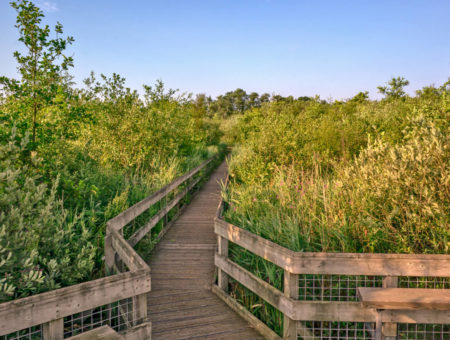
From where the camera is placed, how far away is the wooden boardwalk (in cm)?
357

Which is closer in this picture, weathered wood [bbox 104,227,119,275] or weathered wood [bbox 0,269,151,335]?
weathered wood [bbox 0,269,151,335]

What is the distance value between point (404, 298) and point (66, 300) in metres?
2.80

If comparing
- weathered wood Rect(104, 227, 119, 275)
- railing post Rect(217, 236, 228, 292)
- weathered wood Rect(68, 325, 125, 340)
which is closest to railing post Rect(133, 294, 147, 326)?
weathered wood Rect(68, 325, 125, 340)

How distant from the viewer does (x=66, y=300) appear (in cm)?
229

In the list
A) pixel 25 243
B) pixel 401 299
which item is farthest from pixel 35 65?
pixel 401 299

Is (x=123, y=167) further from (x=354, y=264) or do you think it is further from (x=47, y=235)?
(x=354, y=264)

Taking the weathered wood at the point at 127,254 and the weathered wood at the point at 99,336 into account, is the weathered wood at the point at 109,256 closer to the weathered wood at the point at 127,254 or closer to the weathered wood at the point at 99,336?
the weathered wood at the point at 127,254

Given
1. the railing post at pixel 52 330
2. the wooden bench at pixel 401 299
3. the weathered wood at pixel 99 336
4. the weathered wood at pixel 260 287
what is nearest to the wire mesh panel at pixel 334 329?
the weathered wood at pixel 260 287

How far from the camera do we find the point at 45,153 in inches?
185

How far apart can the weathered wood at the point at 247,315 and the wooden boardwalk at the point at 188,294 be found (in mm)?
59

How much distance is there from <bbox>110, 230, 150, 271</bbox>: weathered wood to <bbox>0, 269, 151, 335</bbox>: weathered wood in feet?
0.57

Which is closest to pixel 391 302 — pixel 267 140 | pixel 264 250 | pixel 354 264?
pixel 354 264

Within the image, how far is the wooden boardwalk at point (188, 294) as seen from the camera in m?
3.57

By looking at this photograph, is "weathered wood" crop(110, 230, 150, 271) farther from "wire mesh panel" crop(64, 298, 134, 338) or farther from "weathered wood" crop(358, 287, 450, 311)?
"weathered wood" crop(358, 287, 450, 311)
